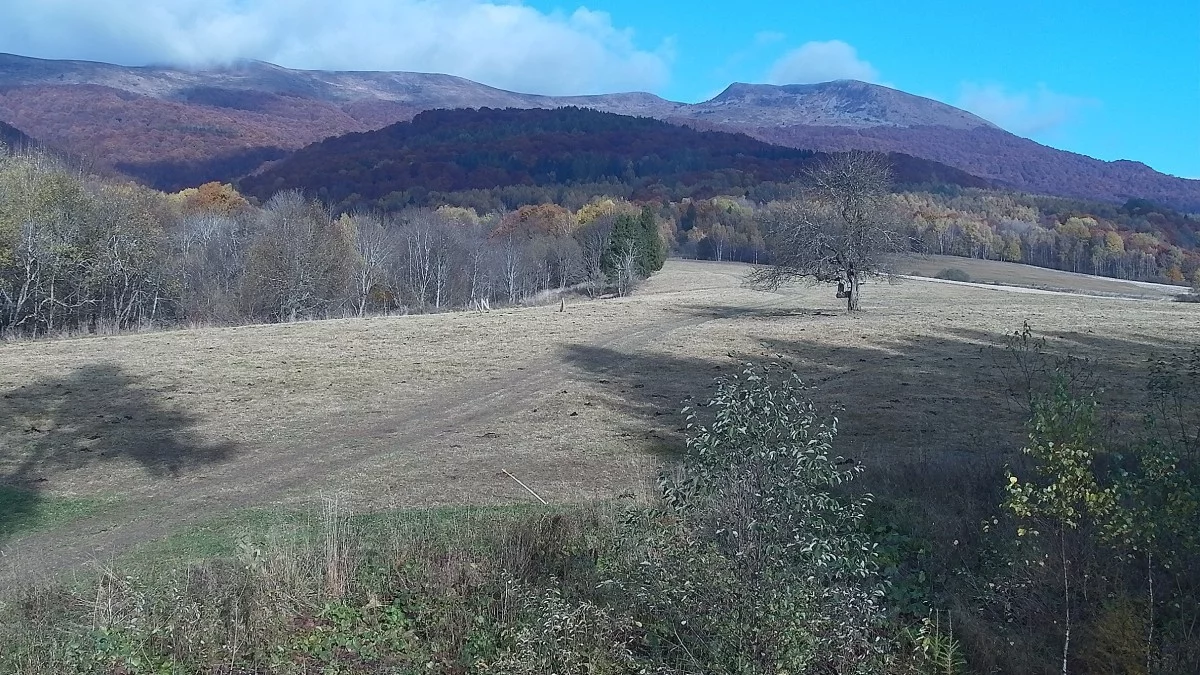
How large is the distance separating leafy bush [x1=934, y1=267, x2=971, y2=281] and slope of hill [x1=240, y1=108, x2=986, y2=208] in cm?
5421

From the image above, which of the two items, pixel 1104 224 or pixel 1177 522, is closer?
pixel 1177 522

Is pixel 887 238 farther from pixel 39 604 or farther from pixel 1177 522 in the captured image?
pixel 39 604

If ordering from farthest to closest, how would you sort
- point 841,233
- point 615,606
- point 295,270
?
point 295,270
point 841,233
point 615,606

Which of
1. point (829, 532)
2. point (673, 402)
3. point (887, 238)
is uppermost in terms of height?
point (887, 238)

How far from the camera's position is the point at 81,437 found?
18.8 meters

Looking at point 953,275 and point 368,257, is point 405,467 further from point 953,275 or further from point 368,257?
point 953,275

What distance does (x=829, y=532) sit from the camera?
747 cm

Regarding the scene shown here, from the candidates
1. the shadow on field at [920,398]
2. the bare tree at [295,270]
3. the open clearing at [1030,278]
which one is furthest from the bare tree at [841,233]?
the bare tree at [295,270]

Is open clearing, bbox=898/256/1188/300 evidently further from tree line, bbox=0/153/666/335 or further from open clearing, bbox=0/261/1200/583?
open clearing, bbox=0/261/1200/583

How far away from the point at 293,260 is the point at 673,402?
138ft

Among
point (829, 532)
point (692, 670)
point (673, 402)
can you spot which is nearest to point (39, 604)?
point (692, 670)

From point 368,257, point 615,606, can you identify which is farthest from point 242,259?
point 615,606

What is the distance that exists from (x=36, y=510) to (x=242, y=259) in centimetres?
5345

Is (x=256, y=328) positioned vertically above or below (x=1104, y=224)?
below
